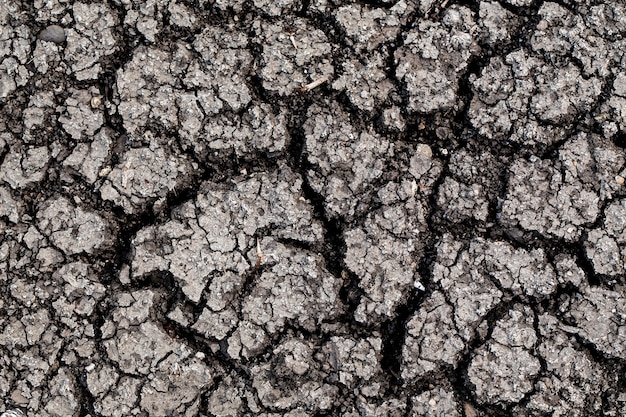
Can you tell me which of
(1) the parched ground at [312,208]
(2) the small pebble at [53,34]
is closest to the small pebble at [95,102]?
(1) the parched ground at [312,208]

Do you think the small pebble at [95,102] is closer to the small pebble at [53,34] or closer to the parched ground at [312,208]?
the parched ground at [312,208]

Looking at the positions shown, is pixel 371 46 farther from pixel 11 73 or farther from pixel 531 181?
pixel 11 73

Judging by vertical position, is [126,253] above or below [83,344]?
above

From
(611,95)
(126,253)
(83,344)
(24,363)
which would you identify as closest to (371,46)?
(611,95)

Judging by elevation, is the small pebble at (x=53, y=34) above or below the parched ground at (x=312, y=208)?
above

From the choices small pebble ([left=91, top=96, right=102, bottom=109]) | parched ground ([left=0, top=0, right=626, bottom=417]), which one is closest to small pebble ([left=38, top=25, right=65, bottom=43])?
parched ground ([left=0, top=0, right=626, bottom=417])

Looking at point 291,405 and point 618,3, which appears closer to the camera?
point 291,405

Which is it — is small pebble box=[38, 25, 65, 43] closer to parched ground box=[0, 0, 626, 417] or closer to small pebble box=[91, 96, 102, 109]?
parched ground box=[0, 0, 626, 417]

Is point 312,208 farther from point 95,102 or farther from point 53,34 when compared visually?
point 53,34
